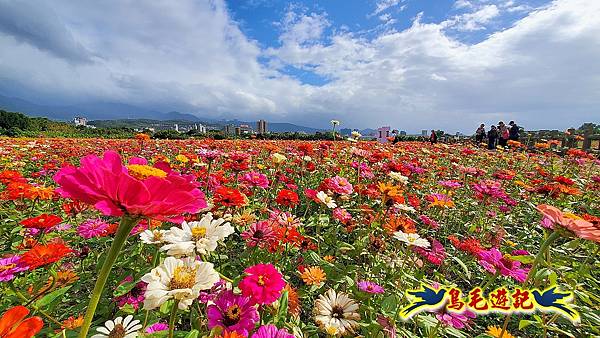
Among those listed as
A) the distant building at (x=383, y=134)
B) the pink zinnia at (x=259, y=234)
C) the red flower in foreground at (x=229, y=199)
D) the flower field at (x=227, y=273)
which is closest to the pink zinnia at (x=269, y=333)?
the flower field at (x=227, y=273)

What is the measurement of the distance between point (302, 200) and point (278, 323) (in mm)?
2157

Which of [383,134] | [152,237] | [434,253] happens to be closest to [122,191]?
[152,237]

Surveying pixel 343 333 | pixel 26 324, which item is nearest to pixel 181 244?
pixel 26 324

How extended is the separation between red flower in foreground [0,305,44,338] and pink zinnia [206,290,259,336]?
39 cm

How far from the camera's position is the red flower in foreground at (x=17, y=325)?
489 mm

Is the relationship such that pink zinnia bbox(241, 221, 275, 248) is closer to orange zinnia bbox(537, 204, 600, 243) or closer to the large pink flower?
the large pink flower

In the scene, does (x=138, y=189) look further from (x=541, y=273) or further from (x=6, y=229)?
(x=6, y=229)

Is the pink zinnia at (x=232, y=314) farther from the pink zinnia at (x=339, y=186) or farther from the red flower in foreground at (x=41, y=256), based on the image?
the pink zinnia at (x=339, y=186)

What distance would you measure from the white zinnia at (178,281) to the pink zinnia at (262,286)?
0.59 ft

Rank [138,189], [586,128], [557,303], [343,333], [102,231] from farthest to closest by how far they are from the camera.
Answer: [586,128] → [102,231] → [343,333] → [557,303] → [138,189]

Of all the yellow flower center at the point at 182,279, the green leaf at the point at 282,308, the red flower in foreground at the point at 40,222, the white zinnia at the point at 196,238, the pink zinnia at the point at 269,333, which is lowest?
the green leaf at the point at 282,308

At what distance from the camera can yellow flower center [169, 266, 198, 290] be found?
2.05ft

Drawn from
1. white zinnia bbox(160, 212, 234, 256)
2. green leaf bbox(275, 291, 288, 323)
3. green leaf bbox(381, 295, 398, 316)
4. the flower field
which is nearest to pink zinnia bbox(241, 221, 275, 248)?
the flower field

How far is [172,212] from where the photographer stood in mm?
500
